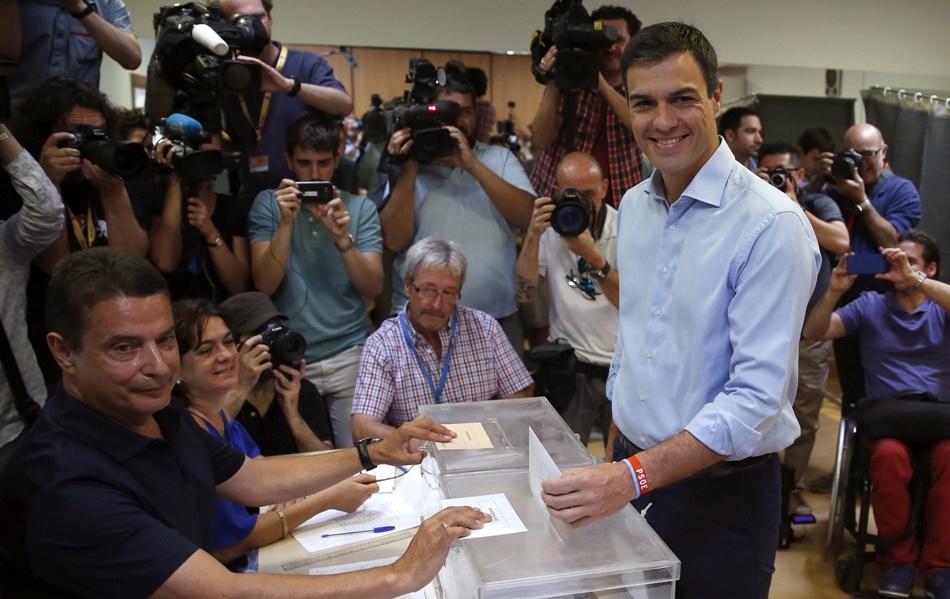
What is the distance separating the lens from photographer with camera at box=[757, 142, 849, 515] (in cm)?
325

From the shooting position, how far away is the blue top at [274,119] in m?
3.13

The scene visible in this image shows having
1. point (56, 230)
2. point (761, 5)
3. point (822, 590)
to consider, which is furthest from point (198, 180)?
point (761, 5)

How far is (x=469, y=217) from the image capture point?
3.12 metres

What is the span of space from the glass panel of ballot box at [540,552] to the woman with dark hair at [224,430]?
426 millimetres

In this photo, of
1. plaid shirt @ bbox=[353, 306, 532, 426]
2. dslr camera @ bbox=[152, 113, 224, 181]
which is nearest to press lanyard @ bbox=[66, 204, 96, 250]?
dslr camera @ bbox=[152, 113, 224, 181]

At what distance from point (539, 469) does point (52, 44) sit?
101 inches

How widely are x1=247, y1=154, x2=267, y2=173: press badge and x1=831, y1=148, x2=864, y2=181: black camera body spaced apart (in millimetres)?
2504

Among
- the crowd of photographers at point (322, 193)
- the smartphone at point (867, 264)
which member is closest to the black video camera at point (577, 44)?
the crowd of photographers at point (322, 193)

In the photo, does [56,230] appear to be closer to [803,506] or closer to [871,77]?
[803,506]

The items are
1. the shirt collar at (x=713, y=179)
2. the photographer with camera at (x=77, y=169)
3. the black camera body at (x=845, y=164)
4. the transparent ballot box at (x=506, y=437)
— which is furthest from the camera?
the black camera body at (x=845, y=164)

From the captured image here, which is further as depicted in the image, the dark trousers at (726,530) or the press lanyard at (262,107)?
the press lanyard at (262,107)

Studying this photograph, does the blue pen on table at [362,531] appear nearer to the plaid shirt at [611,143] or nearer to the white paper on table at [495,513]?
the white paper on table at [495,513]

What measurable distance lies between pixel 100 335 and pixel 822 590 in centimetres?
267

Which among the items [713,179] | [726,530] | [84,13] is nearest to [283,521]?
[726,530]
